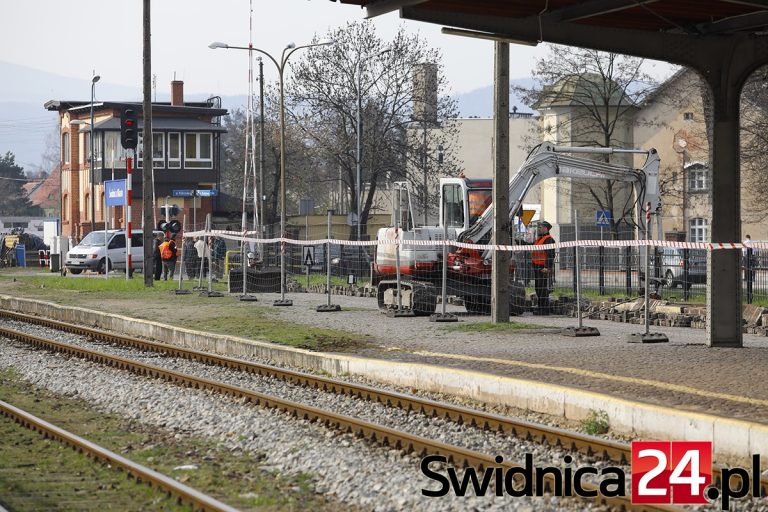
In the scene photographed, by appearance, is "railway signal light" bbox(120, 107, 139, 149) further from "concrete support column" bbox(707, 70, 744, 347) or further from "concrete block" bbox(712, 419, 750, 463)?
"concrete block" bbox(712, 419, 750, 463)

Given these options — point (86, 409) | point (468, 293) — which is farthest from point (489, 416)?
point (468, 293)

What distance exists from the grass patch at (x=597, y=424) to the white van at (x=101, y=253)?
4017 cm

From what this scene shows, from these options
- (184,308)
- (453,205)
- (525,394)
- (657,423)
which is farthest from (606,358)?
(184,308)

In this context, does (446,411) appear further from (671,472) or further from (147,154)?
(147,154)

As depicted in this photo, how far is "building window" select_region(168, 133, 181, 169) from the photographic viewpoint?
7750 centimetres

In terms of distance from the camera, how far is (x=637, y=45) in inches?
636

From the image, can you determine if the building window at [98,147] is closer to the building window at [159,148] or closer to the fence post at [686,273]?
the building window at [159,148]

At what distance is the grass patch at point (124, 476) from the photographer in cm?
858

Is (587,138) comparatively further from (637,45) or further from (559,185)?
(637,45)

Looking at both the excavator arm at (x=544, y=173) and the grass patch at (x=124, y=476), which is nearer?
the grass patch at (x=124, y=476)

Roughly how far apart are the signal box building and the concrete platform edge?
55.7 meters

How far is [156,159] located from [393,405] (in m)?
66.3

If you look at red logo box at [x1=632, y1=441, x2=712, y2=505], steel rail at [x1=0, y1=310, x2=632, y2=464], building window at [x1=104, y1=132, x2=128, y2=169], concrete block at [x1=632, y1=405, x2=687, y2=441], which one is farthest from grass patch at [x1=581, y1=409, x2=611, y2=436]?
building window at [x1=104, y1=132, x2=128, y2=169]

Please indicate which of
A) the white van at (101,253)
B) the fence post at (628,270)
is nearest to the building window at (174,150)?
the white van at (101,253)
